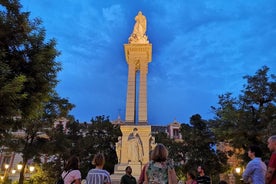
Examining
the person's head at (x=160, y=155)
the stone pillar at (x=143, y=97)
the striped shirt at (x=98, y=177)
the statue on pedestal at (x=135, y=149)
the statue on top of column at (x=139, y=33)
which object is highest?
the statue on top of column at (x=139, y=33)

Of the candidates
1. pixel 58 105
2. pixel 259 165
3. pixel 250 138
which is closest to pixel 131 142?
pixel 58 105

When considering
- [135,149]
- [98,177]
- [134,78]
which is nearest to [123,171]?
[135,149]

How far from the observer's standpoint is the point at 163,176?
363 cm

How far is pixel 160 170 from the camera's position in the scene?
12.0 ft

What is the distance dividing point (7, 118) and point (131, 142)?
34.9ft

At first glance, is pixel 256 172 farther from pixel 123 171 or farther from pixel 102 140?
pixel 102 140

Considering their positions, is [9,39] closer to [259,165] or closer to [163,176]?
[163,176]

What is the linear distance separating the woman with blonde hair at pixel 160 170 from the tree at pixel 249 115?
1095 cm

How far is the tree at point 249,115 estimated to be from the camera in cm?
1361

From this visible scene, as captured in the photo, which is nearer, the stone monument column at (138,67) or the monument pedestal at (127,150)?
the monument pedestal at (127,150)

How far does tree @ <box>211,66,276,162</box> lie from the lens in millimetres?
13609

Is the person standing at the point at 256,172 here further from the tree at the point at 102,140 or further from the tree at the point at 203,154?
the tree at the point at 102,140

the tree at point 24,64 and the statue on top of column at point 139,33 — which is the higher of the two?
the statue on top of column at point 139,33

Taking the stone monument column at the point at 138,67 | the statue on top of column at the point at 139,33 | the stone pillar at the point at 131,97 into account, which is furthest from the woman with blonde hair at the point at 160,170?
the statue on top of column at the point at 139,33
